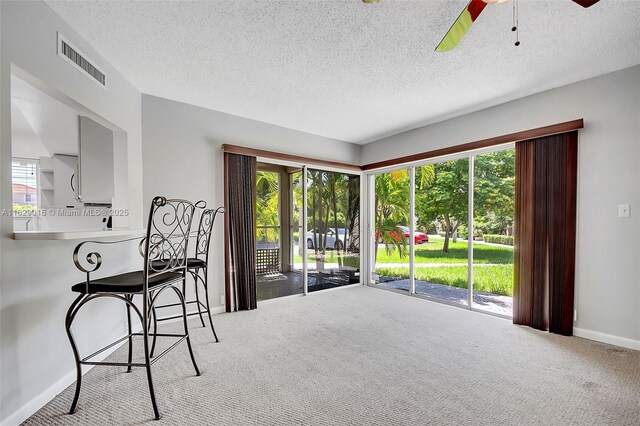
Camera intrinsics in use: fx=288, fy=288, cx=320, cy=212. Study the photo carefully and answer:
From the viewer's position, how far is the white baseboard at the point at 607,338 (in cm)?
239

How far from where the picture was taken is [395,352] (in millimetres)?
2340

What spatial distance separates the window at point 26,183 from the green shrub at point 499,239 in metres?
5.17

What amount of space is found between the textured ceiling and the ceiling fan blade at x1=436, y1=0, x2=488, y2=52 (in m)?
0.33

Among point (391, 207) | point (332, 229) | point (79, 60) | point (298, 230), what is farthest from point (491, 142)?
point (79, 60)

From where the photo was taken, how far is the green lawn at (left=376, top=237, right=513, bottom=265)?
3.30m

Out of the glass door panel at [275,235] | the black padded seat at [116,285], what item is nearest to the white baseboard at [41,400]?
the black padded seat at [116,285]

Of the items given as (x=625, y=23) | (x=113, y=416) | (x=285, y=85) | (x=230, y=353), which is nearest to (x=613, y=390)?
(x=625, y=23)

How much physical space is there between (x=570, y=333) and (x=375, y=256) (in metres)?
2.58

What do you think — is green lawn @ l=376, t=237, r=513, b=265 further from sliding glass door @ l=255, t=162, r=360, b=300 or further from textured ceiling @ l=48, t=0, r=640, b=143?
textured ceiling @ l=48, t=0, r=640, b=143

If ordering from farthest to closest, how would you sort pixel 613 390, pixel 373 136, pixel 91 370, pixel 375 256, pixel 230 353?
pixel 375 256 → pixel 373 136 → pixel 230 353 → pixel 91 370 → pixel 613 390

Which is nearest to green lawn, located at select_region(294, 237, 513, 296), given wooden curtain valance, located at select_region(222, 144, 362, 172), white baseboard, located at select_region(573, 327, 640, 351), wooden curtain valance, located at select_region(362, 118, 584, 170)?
white baseboard, located at select_region(573, 327, 640, 351)

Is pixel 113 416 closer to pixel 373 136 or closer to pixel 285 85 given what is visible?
pixel 285 85

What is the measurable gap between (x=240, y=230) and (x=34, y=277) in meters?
1.99

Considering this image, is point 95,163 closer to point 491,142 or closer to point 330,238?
point 330,238
